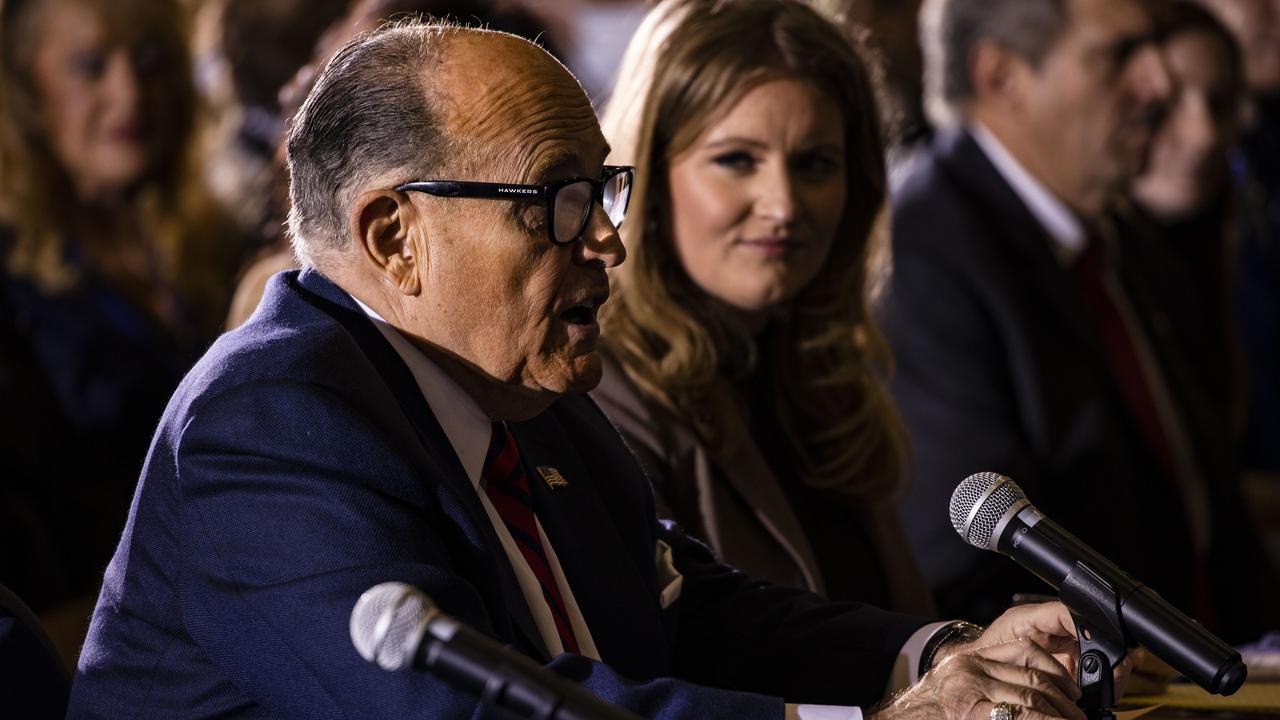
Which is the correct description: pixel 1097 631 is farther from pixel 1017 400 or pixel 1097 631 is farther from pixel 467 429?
pixel 1017 400

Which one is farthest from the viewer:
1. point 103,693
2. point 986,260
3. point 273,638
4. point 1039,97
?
point 1039,97

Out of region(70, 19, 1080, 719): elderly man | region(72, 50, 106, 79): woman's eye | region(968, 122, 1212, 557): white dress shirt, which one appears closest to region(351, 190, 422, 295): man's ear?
region(70, 19, 1080, 719): elderly man

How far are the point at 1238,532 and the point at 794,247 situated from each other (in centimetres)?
191

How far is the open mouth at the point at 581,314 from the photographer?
1926mm

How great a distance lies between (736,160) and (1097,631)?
136 centimetres

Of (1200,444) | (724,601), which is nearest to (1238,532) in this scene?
(1200,444)

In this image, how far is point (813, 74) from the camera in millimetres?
2863

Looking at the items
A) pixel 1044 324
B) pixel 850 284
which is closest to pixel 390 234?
pixel 850 284

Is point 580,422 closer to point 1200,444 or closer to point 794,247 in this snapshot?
point 794,247

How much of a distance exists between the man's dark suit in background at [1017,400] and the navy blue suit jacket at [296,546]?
202 centimetres

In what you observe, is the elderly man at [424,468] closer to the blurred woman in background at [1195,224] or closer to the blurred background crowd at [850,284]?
the blurred background crowd at [850,284]

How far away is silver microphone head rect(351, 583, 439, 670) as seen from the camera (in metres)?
1.21

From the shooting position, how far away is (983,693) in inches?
66.3

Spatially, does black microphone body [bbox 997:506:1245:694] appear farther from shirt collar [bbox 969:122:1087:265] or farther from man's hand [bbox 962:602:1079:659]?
shirt collar [bbox 969:122:1087:265]
